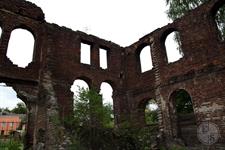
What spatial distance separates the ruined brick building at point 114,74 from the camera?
34.2ft

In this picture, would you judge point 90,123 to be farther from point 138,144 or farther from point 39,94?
point 39,94

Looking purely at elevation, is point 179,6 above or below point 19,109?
above

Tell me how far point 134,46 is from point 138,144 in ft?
25.1

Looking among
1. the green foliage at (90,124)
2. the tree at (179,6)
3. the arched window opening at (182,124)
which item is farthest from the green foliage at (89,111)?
the tree at (179,6)

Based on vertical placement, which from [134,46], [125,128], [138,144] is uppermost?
[134,46]

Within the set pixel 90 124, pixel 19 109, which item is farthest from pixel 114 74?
pixel 19 109

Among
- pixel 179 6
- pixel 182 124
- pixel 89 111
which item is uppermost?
pixel 179 6

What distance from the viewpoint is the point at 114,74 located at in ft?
48.3

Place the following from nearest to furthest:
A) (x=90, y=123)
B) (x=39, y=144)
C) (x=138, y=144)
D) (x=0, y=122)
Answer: (x=90, y=123) < (x=138, y=144) < (x=39, y=144) < (x=0, y=122)

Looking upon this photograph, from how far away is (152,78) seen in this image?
13.5 metres

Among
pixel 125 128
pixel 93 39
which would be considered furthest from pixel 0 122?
pixel 125 128

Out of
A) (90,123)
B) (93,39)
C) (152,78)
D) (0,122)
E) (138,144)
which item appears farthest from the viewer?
(0,122)

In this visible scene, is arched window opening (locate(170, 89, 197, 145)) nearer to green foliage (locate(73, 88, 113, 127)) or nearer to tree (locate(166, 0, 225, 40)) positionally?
green foliage (locate(73, 88, 113, 127))

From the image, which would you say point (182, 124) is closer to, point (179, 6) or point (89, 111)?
point (89, 111)
